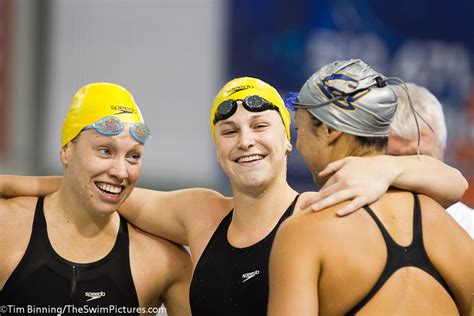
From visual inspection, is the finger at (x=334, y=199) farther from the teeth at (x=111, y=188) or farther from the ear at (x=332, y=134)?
the teeth at (x=111, y=188)

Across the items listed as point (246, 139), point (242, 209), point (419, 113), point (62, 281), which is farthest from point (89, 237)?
point (419, 113)

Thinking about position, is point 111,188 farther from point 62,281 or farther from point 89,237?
point 62,281

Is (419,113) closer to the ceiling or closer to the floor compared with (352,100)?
closer to the floor

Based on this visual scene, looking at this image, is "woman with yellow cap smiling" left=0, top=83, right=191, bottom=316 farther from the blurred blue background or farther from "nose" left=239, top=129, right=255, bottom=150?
the blurred blue background

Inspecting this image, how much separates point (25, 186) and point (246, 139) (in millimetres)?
1162

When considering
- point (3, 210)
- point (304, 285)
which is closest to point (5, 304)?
point (3, 210)

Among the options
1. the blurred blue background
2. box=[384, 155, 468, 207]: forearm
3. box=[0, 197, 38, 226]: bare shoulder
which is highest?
box=[384, 155, 468, 207]: forearm

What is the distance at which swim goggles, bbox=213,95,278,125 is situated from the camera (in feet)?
12.4

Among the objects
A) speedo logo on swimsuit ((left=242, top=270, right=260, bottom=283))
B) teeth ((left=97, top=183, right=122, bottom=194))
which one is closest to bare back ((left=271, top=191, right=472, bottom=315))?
speedo logo on swimsuit ((left=242, top=270, right=260, bottom=283))

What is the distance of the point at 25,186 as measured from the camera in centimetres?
404

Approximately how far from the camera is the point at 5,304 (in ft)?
12.5

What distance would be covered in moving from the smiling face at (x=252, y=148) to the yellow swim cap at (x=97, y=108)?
48 centimetres

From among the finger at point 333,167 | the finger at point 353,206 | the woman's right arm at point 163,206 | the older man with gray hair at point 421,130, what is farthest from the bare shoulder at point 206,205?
the finger at point 353,206

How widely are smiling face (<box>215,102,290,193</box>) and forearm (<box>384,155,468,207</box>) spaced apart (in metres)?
0.72
